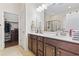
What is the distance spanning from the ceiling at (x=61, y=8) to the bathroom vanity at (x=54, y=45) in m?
0.45

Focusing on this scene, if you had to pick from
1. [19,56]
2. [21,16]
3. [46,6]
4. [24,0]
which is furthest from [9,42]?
[46,6]

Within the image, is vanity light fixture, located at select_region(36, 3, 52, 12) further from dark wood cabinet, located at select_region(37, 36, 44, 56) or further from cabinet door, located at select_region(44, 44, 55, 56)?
cabinet door, located at select_region(44, 44, 55, 56)

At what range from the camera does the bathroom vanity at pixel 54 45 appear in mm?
1845

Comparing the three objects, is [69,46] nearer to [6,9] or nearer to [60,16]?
[60,16]

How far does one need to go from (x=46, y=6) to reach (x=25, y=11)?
1.50ft

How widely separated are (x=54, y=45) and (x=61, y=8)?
0.66m

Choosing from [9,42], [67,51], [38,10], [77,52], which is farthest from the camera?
[38,10]

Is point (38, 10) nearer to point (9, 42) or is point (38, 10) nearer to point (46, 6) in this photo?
point (46, 6)

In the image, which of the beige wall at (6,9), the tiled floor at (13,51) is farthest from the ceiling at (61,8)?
the tiled floor at (13,51)

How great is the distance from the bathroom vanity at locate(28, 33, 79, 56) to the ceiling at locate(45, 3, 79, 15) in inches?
17.9

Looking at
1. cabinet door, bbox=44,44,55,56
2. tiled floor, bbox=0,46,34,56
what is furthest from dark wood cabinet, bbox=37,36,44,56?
tiled floor, bbox=0,46,34,56

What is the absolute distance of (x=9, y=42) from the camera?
87.3 inches

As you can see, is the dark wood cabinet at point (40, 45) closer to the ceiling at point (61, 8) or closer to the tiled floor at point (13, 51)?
the tiled floor at point (13, 51)

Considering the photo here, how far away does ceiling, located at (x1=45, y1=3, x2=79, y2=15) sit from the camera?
2.06 m
